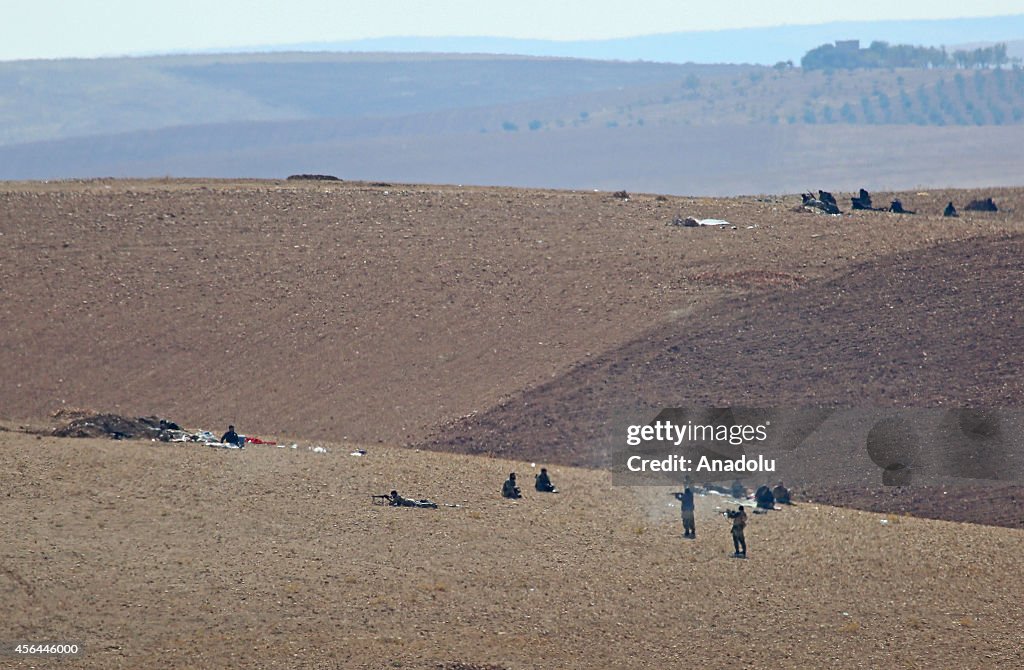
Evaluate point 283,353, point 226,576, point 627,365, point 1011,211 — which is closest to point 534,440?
point 627,365

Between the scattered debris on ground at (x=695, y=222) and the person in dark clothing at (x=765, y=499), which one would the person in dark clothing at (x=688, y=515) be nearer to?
the person in dark clothing at (x=765, y=499)

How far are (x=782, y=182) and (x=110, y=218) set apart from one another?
154m

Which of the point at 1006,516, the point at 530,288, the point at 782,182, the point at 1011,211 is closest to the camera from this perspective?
the point at 1006,516

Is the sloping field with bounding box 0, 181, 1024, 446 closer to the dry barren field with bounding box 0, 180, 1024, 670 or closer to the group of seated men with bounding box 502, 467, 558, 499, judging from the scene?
the dry barren field with bounding box 0, 180, 1024, 670

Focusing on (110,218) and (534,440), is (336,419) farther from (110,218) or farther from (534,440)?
(110,218)

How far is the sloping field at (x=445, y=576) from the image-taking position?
19125 millimetres

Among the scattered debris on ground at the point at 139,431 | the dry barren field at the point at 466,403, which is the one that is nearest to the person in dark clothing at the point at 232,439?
the scattered debris on ground at the point at 139,431

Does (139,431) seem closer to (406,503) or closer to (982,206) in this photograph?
(406,503)

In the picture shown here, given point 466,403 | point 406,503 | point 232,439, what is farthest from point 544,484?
point 466,403

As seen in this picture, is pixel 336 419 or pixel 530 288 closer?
pixel 336 419

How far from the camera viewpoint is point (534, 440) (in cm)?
3375

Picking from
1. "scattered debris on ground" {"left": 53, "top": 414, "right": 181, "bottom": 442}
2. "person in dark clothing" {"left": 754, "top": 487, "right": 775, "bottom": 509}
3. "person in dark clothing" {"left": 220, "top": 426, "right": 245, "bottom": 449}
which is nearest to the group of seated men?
"person in dark clothing" {"left": 754, "top": 487, "right": 775, "bottom": 509}
